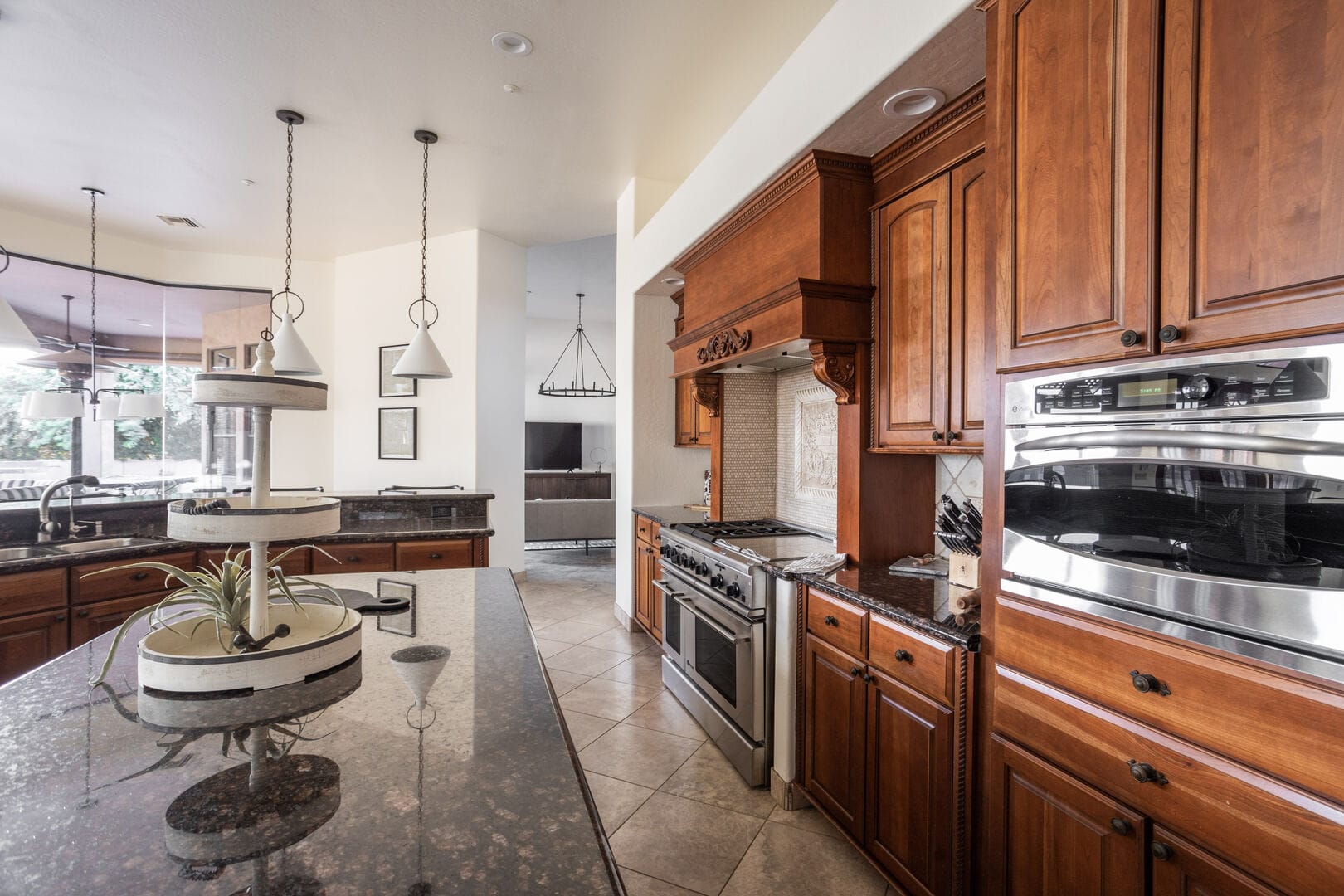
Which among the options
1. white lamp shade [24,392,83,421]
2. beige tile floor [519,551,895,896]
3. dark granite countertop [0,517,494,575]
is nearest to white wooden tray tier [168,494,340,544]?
beige tile floor [519,551,895,896]

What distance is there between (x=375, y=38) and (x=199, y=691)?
9.56 feet

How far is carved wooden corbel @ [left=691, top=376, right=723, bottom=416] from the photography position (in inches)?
142

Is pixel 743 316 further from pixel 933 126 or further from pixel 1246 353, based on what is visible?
pixel 1246 353

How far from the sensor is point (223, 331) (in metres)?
6.17

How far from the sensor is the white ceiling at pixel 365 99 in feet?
8.86

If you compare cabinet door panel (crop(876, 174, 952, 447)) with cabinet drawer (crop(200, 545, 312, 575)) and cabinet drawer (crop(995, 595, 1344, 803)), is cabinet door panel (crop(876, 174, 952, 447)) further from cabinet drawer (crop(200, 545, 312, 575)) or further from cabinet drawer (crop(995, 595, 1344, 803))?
cabinet drawer (crop(200, 545, 312, 575))

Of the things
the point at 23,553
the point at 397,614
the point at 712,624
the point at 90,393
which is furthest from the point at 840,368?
the point at 90,393

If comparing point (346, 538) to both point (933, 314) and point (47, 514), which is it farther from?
point (933, 314)

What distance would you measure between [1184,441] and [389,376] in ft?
19.6

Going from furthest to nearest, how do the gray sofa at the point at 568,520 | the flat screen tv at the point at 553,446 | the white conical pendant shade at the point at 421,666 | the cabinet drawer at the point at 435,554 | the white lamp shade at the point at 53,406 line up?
the flat screen tv at the point at 553,446
the gray sofa at the point at 568,520
the white lamp shade at the point at 53,406
the cabinet drawer at the point at 435,554
the white conical pendant shade at the point at 421,666

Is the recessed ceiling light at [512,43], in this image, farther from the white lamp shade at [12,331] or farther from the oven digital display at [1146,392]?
the oven digital display at [1146,392]

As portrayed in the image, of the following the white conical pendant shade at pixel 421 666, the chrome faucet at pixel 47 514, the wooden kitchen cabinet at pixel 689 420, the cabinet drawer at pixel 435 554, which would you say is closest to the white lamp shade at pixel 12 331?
the chrome faucet at pixel 47 514

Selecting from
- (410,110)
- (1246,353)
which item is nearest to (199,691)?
(1246,353)

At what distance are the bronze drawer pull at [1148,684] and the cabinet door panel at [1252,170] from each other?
1.98 feet
